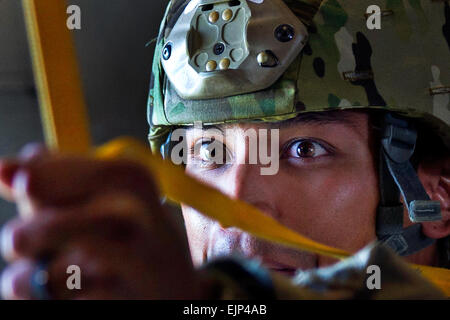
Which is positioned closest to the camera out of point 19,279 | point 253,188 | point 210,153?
point 19,279

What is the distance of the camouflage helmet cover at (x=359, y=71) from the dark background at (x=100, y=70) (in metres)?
0.83

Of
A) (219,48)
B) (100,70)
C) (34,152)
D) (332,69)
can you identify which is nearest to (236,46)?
(219,48)

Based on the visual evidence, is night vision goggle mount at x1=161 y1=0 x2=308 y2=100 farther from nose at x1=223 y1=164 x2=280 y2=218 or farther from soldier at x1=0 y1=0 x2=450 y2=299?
nose at x1=223 y1=164 x2=280 y2=218

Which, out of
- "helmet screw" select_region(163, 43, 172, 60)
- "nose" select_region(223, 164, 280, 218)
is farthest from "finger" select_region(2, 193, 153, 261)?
"helmet screw" select_region(163, 43, 172, 60)

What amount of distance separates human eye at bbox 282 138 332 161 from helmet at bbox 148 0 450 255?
0.08m

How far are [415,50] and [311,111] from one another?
10.0 inches

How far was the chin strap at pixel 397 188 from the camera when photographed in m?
1.24

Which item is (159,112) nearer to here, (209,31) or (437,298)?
(209,31)

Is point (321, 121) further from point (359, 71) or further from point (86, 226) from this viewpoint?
point (86, 226)

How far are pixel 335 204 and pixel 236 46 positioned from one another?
360 mm

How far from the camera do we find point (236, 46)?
1233mm

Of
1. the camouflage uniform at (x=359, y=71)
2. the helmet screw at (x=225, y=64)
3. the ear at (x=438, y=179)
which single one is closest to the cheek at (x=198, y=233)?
the camouflage uniform at (x=359, y=71)
